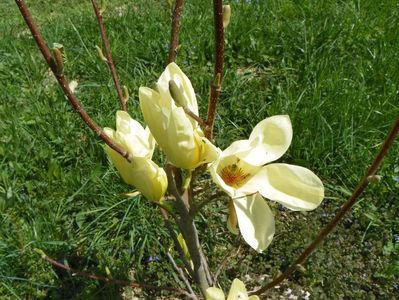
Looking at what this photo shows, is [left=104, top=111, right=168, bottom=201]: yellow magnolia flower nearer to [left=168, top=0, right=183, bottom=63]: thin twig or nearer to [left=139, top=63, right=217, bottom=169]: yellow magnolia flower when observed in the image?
[left=139, top=63, right=217, bottom=169]: yellow magnolia flower

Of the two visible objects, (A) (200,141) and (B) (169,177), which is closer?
(A) (200,141)

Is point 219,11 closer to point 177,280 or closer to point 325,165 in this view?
point 177,280

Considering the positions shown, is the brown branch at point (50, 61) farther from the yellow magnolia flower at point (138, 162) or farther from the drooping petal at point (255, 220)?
the drooping petal at point (255, 220)

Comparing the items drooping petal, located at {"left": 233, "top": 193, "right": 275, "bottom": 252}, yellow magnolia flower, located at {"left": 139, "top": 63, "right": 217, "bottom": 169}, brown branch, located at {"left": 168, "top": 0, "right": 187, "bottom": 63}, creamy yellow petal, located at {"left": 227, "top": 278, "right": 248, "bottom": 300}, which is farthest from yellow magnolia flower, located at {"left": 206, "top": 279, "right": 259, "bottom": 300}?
brown branch, located at {"left": 168, "top": 0, "right": 187, "bottom": 63}

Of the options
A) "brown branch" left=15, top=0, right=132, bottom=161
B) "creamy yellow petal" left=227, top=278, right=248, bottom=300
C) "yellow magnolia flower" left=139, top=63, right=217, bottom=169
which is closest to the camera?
"brown branch" left=15, top=0, right=132, bottom=161

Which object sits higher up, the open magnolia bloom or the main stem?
the open magnolia bloom

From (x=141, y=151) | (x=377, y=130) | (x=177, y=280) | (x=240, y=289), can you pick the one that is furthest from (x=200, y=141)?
(x=377, y=130)

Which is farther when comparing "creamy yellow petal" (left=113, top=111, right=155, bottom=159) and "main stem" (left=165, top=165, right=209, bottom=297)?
"main stem" (left=165, top=165, right=209, bottom=297)
